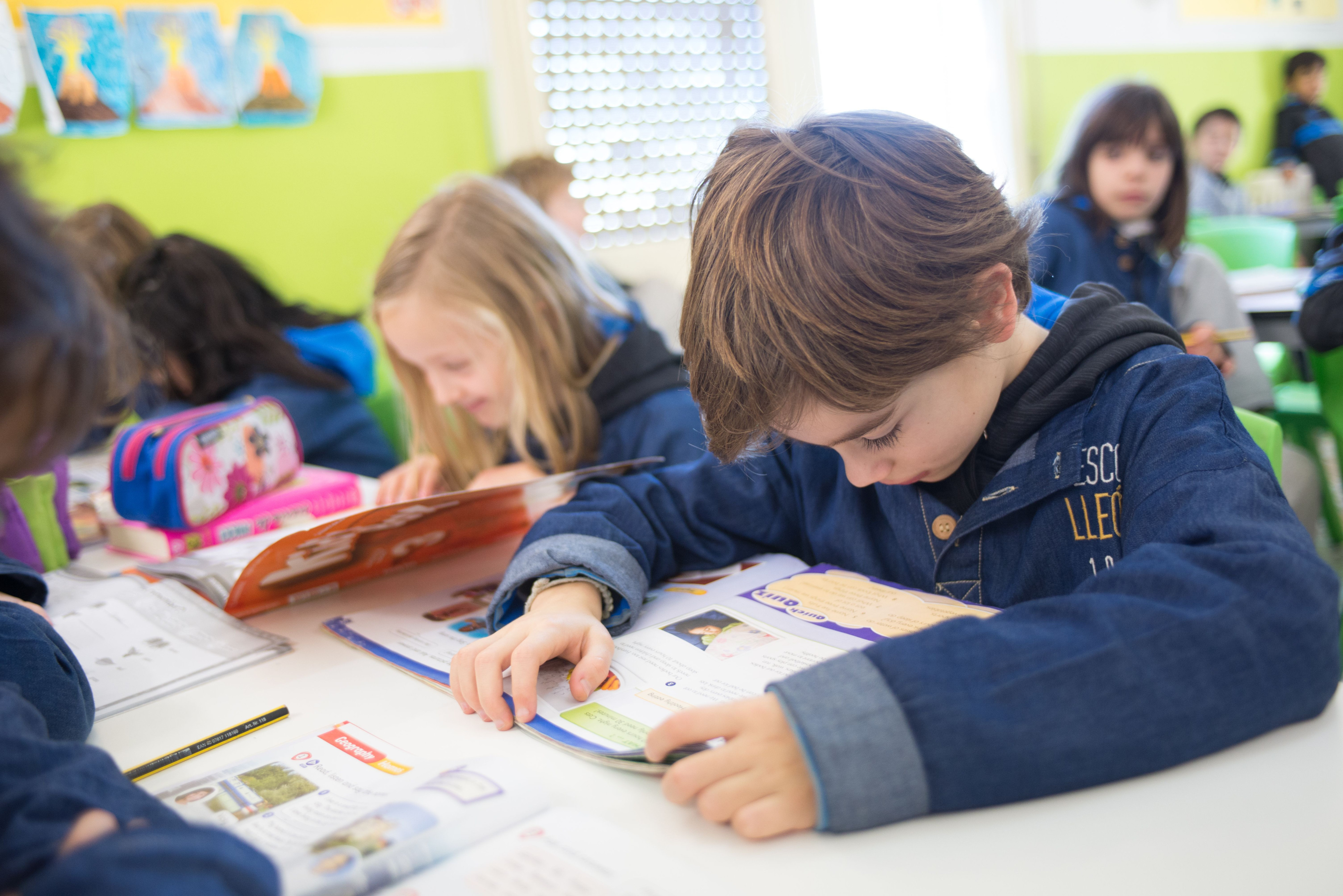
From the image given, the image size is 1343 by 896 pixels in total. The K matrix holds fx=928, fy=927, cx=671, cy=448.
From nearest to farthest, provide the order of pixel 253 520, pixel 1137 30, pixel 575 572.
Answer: pixel 575 572
pixel 253 520
pixel 1137 30

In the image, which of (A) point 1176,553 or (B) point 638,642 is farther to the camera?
(B) point 638,642

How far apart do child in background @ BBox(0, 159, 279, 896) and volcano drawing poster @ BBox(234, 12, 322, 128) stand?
2252mm

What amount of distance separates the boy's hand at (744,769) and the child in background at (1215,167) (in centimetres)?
508

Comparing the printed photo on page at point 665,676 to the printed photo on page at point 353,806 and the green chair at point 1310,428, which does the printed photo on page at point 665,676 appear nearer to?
the printed photo on page at point 353,806

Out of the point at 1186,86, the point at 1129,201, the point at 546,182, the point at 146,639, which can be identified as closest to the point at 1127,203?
the point at 1129,201

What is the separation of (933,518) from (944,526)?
0.01 metres

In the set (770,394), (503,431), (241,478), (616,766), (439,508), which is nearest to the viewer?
(616,766)

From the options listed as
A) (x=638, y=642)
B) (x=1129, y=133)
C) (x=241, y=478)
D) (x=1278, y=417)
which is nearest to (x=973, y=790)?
(x=638, y=642)

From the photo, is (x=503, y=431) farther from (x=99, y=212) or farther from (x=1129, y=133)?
(x=1129, y=133)

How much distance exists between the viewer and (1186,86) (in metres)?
5.00

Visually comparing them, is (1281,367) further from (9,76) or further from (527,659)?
(9,76)

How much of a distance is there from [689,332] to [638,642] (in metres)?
0.23

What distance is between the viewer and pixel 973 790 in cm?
44

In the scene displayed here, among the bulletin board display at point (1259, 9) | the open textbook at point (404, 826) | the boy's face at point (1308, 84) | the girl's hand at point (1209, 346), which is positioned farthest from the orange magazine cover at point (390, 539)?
the boy's face at point (1308, 84)
